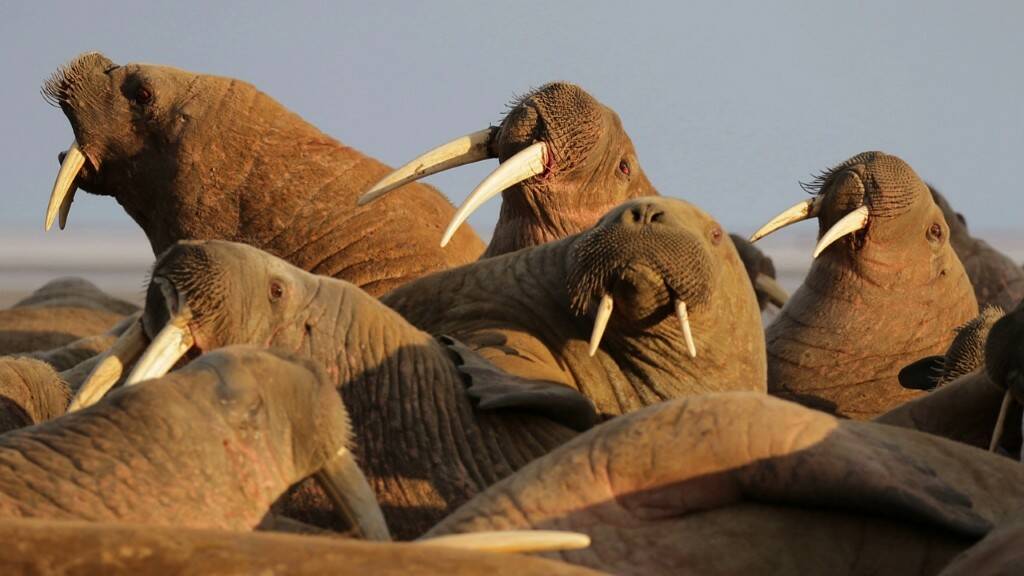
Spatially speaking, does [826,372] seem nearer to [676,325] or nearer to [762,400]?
[676,325]

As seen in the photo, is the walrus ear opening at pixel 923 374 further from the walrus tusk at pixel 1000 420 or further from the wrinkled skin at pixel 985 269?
the wrinkled skin at pixel 985 269

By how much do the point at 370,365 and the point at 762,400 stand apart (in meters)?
1.37

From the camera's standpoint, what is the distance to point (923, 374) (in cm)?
757

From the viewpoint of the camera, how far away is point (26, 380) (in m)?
6.17

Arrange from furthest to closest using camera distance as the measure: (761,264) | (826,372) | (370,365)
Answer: (761,264), (826,372), (370,365)

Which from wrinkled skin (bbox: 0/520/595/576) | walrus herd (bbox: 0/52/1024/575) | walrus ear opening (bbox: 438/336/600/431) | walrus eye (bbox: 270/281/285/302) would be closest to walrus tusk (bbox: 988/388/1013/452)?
walrus herd (bbox: 0/52/1024/575)

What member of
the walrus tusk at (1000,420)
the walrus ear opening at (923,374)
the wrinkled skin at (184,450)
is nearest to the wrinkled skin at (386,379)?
the wrinkled skin at (184,450)

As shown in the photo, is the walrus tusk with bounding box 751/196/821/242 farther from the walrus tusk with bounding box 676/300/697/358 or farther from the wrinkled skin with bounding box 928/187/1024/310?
the walrus tusk with bounding box 676/300/697/358

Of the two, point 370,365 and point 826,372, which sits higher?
point 370,365

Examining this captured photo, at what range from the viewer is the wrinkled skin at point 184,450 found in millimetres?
4008

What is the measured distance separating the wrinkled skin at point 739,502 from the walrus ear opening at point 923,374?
3.22 m

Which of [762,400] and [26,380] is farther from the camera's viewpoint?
[26,380]

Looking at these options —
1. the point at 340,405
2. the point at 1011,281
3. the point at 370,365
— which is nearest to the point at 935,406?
the point at 370,365

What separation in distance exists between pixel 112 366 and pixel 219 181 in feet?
9.42
